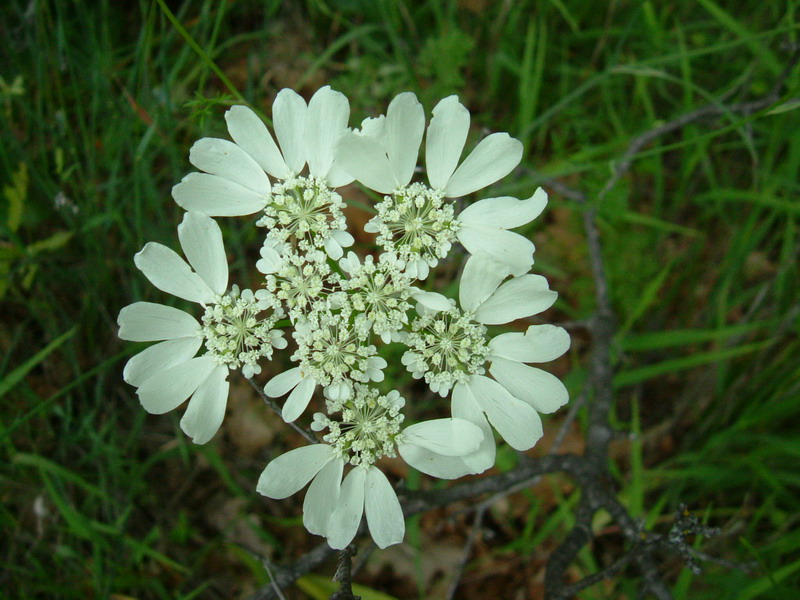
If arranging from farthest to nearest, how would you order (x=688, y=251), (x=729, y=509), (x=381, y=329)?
(x=688, y=251), (x=729, y=509), (x=381, y=329)

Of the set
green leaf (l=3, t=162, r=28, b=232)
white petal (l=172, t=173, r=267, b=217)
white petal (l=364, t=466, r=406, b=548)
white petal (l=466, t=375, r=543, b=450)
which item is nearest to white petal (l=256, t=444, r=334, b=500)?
white petal (l=364, t=466, r=406, b=548)

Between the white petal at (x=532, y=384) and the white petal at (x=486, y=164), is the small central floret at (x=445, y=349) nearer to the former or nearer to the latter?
the white petal at (x=532, y=384)

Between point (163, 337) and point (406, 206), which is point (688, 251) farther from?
point (163, 337)

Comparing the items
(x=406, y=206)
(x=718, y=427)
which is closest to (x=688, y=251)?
(x=718, y=427)

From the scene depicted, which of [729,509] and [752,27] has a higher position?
[752,27]

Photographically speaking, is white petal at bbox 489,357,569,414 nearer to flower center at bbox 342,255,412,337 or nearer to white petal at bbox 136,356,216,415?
flower center at bbox 342,255,412,337

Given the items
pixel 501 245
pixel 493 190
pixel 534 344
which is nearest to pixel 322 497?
pixel 534 344

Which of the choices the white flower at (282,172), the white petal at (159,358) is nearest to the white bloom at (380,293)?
the white flower at (282,172)
